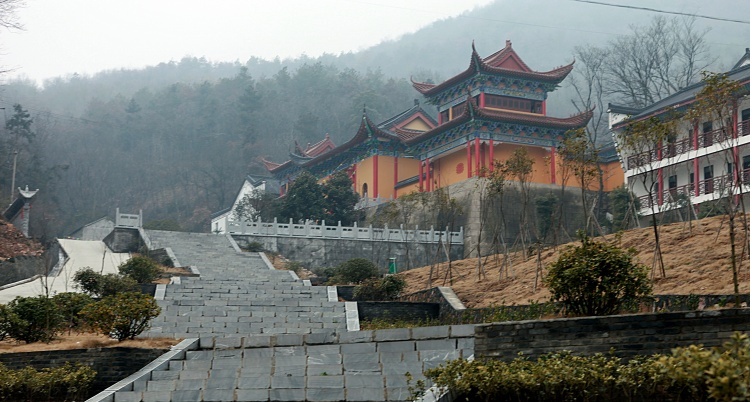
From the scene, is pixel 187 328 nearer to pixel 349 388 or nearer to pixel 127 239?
pixel 349 388

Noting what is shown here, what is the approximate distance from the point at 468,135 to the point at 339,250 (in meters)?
7.48

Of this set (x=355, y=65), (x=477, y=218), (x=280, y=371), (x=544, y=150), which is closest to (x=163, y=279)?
(x=280, y=371)

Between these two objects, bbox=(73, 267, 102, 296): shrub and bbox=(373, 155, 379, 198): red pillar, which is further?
bbox=(373, 155, 379, 198): red pillar

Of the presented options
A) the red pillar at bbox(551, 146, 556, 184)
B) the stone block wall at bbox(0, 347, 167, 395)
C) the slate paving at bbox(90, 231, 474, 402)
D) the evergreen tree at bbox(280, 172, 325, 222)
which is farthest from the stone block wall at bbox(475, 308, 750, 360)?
the red pillar at bbox(551, 146, 556, 184)

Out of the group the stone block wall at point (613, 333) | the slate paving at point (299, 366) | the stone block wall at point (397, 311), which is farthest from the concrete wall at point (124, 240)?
the stone block wall at point (613, 333)

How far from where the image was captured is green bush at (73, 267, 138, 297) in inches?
652

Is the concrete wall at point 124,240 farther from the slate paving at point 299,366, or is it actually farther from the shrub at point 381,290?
the slate paving at point 299,366

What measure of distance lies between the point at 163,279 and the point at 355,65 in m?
79.0

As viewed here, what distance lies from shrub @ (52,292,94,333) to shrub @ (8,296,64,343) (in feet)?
2.12

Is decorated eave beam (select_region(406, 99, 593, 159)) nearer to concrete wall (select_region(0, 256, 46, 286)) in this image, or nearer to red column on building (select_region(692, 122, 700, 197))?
red column on building (select_region(692, 122, 700, 197))

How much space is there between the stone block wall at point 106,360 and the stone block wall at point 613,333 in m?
4.14

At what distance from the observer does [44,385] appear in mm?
10156

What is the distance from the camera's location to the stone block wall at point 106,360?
34.8ft

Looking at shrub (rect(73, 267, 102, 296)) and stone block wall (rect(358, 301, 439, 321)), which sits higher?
shrub (rect(73, 267, 102, 296))
